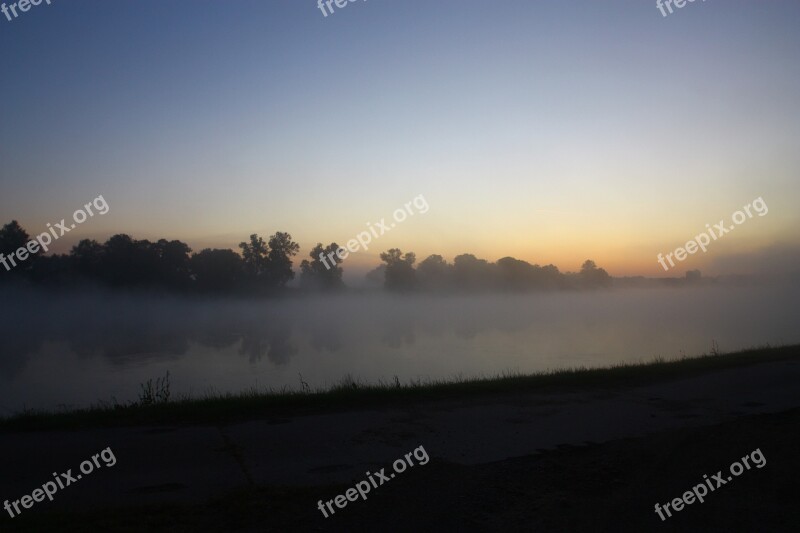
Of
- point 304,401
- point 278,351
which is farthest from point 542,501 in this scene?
point 278,351

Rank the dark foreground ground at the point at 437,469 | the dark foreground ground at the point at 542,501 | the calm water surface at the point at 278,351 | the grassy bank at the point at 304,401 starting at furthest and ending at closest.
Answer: the calm water surface at the point at 278,351, the grassy bank at the point at 304,401, the dark foreground ground at the point at 437,469, the dark foreground ground at the point at 542,501

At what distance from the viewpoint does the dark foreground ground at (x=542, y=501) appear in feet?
16.5

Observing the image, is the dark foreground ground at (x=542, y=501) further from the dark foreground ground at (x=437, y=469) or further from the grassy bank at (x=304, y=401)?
the grassy bank at (x=304, y=401)

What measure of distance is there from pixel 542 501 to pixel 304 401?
5367 millimetres

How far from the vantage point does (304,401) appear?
32.6 ft

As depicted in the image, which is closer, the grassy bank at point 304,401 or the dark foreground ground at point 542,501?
the dark foreground ground at point 542,501

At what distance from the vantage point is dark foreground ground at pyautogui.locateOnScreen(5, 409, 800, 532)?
5.04 meters

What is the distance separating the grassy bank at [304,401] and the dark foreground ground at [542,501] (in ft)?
11.6

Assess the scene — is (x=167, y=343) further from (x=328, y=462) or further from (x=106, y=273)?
(x=106, y=273)

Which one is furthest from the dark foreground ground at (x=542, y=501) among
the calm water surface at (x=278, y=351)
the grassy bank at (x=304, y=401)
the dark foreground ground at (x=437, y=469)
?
the calm water surface at (x=278, y=351)

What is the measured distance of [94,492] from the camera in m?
5.80

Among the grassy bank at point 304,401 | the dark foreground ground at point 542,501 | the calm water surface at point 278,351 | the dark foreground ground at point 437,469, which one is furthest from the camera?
the calm water surface at point 278,351

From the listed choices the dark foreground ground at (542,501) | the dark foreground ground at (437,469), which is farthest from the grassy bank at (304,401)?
the dark foreground ground at (542,501)

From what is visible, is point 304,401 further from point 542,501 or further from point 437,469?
point 542,501
